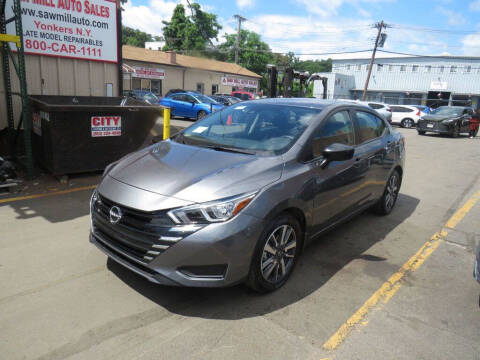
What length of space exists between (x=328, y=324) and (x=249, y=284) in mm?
678

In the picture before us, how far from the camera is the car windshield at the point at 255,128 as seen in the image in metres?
3.51

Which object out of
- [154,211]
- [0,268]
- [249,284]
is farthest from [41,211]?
[249,284]

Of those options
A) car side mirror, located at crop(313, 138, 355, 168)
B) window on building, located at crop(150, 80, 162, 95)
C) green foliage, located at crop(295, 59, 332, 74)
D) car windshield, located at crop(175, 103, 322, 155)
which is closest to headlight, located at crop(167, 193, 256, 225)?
car windshield, located at crop(175, 103, 322, 155)

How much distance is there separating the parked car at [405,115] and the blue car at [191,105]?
13.4 meters

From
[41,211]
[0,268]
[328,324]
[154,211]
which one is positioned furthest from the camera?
[41,211]

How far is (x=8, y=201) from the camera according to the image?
16.8 ft

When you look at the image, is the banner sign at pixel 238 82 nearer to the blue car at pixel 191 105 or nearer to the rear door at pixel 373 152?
the blue car at pixel 191 105

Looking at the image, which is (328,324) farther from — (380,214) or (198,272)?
(380,214)

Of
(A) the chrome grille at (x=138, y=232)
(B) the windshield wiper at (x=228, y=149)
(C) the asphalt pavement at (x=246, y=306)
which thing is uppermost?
(B) the windshield wiper at (x=228, y=149)

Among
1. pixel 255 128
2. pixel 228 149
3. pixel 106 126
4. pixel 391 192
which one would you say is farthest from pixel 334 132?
pixel 106 126

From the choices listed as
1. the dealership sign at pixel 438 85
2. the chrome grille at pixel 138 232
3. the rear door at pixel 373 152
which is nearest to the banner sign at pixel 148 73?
the rear door at pixel 373 152

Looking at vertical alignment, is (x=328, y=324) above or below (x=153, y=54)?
below

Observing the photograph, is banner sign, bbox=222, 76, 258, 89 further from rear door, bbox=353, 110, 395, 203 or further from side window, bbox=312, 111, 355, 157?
side window, bbox=312, 111, 355, 157

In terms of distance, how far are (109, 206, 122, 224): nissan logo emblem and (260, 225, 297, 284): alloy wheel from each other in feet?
3.81
